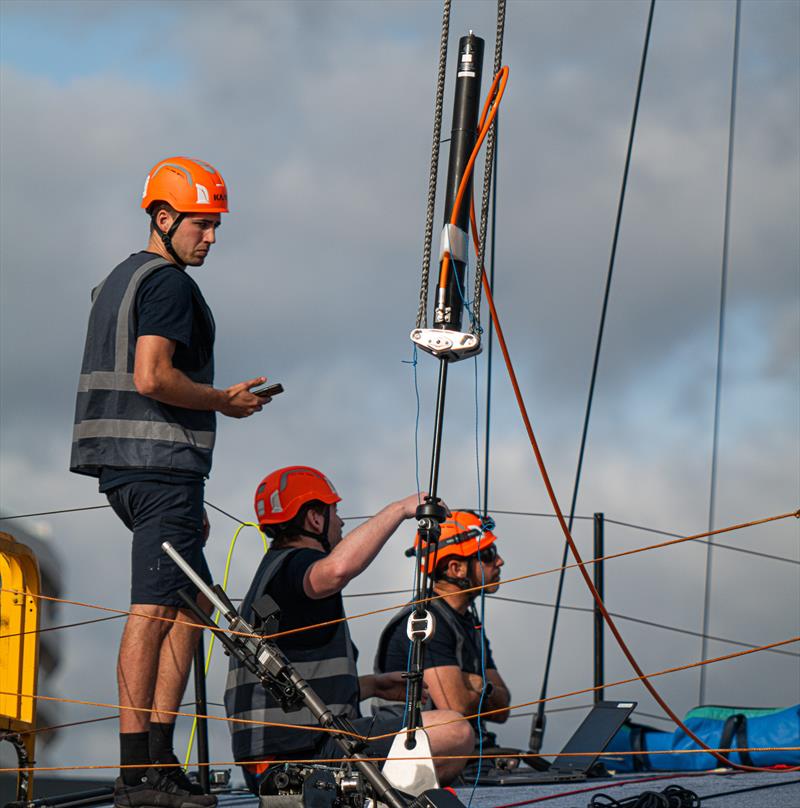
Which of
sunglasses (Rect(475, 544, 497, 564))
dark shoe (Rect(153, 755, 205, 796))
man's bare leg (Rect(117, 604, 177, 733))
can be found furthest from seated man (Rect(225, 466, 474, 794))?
sunglasses (Rect(475, 544, 497, 564))

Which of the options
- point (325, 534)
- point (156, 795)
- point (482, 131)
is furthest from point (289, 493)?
point (482, 131)

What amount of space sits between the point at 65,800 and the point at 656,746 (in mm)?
2278

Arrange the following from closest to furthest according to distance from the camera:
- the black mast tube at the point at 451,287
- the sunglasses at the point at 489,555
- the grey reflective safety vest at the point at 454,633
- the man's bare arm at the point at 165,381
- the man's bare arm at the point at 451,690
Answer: the black mast tube at the point at 451,287 < the man's bare arm at the point at 165,381 < the man's bare arm at the point at 451,690 < the grey reflective safety vest at the point at 454,633 < the sunglasses at the point at 489,555

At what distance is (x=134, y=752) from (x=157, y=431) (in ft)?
2.05

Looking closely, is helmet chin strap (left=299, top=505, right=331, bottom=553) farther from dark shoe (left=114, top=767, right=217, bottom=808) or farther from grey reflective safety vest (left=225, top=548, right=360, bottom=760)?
dark shoe (left=114, top=767, right=217, bottom=808)

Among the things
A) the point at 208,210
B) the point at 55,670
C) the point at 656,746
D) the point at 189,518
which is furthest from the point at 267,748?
the point at 656,746

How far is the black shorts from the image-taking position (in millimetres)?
2598

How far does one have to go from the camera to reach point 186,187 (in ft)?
9.23

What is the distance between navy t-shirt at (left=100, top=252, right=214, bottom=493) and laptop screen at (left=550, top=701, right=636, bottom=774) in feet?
4.53

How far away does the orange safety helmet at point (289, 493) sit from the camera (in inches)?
128

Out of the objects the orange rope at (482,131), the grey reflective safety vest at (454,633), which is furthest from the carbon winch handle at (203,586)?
the grey reflective safety vest at (454,633)

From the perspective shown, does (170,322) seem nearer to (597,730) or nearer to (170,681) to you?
(170,681)

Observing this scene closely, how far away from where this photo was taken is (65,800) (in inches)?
115

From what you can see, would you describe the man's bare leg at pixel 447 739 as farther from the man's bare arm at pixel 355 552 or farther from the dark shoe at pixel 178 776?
the dark shoe at pixel 178 776
